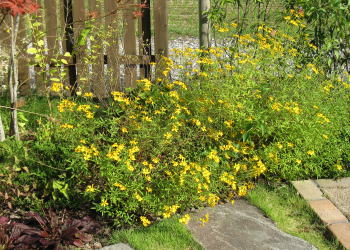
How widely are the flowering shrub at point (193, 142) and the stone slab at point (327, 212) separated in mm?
354

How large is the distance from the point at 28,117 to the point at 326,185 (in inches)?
108

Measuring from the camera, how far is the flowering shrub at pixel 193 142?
10.9 feet

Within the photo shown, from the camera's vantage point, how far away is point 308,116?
13.8 ft

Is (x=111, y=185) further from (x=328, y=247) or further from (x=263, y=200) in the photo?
(x=328, y=247)

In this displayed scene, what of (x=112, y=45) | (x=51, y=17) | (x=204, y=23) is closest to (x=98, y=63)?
(x=112, y=45)

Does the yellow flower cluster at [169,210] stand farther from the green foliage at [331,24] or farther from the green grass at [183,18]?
the green grass at [183,18]

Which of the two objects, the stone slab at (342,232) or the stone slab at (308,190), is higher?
the stone slab at (308,190)

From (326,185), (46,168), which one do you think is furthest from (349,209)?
(46,168)

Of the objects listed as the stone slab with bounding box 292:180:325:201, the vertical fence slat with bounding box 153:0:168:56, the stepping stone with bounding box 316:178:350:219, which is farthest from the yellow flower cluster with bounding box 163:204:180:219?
the vertical fence slat with bounding box 153:0:168:56

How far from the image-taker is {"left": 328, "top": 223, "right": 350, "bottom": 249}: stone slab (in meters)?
3.23

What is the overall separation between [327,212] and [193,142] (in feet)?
3.66

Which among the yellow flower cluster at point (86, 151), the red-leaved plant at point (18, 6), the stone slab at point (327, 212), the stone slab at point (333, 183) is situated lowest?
the stone slab at point (327, 212)

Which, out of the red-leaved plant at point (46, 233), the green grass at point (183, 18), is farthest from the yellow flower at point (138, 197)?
the green grass at point (183, 18)

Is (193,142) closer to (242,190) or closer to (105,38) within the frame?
(242,190)
